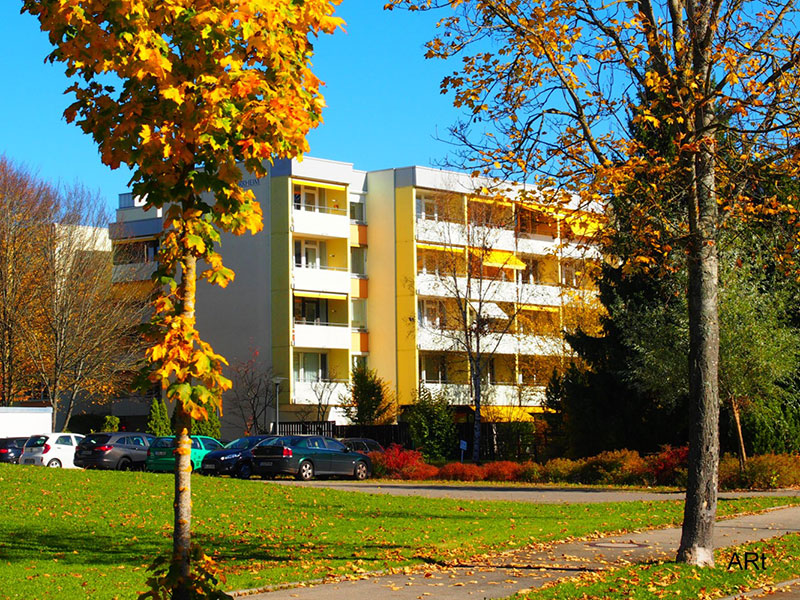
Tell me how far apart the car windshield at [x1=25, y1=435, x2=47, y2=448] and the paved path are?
490 inches

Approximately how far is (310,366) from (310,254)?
19.6 feet

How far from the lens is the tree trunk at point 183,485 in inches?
268

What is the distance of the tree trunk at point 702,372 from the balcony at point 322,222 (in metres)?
40.1

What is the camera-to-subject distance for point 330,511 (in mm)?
19969

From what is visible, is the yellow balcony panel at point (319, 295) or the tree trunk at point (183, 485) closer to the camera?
the tree trunk at point (183, 485)

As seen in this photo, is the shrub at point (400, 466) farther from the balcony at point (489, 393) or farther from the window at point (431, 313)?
the window at point (431, 313)

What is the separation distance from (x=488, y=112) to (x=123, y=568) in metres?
7.71

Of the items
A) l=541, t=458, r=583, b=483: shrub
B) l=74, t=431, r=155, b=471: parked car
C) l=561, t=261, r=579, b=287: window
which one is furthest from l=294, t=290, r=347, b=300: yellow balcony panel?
l=541, t=458, r=583, b=483: shrub

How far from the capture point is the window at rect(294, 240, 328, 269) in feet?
174

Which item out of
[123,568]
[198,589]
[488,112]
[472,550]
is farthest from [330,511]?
[198,589]

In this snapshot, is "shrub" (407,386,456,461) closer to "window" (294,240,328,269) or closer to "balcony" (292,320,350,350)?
"balcony" (292,320,350,350)

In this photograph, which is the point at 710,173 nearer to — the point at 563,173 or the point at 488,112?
the point at 563,173

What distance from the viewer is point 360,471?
34.9 meters

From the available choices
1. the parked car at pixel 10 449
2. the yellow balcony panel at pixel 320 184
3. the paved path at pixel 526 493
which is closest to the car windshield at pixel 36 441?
the parked car at pixel 10 449
